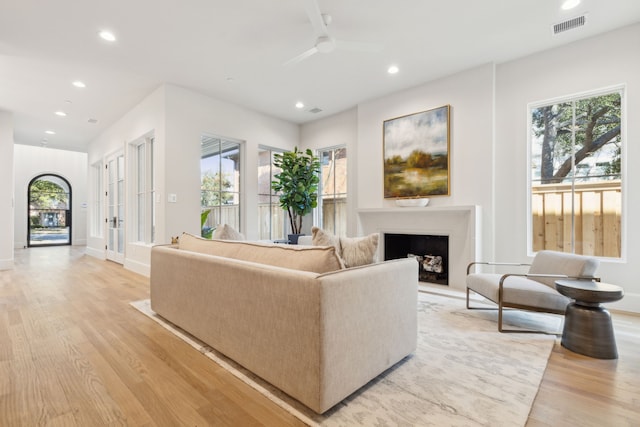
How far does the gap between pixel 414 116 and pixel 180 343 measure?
4.30 meters

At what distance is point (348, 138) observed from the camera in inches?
232

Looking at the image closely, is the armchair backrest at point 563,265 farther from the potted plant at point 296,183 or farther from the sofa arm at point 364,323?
the potted plant at point 296,183

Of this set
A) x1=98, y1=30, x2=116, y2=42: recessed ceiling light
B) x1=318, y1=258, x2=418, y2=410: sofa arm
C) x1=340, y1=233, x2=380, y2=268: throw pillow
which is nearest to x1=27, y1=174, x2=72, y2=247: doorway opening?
x1=98, y1=30, x2=116, y2=42: recessed ceiling light

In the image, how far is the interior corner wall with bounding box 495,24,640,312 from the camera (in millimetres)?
3191

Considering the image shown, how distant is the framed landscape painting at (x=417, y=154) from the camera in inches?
173

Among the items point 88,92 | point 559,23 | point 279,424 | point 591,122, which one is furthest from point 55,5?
point 591,122

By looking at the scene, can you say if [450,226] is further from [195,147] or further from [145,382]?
[195,147]

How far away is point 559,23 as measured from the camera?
3172mm

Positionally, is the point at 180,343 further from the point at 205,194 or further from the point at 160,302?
Answer: the point at 205,194

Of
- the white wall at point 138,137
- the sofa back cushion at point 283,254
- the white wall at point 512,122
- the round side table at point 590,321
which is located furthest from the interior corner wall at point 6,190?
the round side table at point 590,321

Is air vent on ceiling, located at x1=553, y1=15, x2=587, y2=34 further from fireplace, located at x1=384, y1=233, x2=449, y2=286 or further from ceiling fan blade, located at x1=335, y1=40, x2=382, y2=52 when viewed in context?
fireplace, located at x1=384, y1=233, x2=449, y2=286


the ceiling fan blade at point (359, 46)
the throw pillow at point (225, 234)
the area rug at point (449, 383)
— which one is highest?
the ceiling fan blade at point (359, 46)

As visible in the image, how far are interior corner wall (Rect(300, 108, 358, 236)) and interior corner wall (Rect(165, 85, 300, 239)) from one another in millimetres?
1323

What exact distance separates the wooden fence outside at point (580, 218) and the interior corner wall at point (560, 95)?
0.15m
